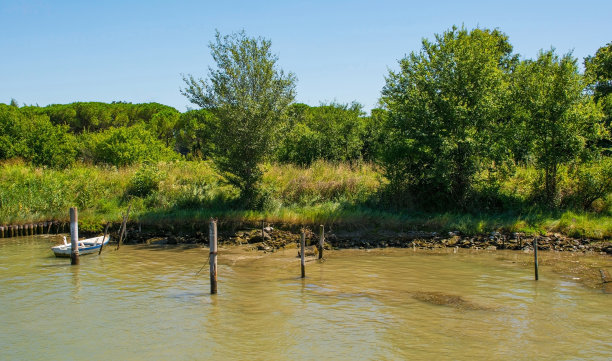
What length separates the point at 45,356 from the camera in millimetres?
11141

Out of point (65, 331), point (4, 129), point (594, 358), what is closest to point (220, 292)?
point (65, 331)

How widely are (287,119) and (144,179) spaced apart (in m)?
10.3

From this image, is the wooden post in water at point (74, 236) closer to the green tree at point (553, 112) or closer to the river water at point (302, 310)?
the river water at point (302, 310)

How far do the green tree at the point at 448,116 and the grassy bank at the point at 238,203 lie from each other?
2.01 metres

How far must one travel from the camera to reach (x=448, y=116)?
25078 mm

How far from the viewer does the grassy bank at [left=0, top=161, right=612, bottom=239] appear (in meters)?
24.2

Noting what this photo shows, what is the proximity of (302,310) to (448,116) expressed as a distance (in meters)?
14.8

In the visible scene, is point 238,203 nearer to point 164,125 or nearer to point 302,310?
point 302,310

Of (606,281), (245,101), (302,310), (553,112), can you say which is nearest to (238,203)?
(245,101)

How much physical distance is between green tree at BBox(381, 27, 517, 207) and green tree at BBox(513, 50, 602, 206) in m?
1.18

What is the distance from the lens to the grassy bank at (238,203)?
2425 cm

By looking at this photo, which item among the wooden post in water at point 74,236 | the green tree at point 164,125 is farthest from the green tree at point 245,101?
the green tree at point 164,125

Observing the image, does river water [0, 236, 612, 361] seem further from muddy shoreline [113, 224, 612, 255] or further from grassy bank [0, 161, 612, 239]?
grassy bank [0, 161, 612, 239]

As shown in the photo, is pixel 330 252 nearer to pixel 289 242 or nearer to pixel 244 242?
pixel 289 242
